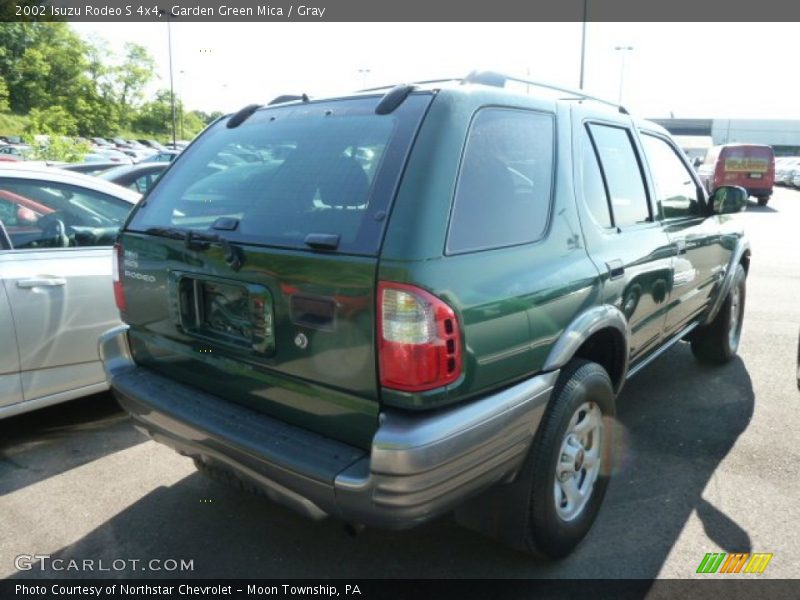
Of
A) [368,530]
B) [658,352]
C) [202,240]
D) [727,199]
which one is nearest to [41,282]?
[202,240]

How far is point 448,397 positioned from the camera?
2.02 metres

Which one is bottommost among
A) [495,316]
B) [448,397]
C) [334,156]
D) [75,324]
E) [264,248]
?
[75,324]

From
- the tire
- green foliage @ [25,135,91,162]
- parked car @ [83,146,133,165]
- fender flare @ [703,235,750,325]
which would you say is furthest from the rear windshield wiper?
green foliage @ [25,135,91,162]

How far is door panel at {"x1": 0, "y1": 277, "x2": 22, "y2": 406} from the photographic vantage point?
11.0 ft

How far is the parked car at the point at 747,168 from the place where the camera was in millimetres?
20391

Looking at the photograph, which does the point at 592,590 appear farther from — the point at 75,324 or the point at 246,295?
the point at 75,324

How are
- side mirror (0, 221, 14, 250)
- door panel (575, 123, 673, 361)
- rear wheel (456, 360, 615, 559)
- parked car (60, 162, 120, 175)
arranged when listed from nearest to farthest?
rear wheel (456, 360, 615, 559)
door panel (575, 123, 673, 361)
side mirror (0, 221, 14, 250)
parked car (60, 162, 120, 175)

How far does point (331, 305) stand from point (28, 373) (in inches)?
92.2

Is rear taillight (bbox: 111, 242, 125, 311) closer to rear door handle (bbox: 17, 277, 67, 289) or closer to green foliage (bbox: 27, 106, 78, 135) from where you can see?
rear door handle (bbox: 17, 277, 67, 289)

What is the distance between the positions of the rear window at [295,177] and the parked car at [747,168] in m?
20.4

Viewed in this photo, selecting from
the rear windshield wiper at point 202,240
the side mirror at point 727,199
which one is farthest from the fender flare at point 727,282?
the rear windshield wiper at point 202,240

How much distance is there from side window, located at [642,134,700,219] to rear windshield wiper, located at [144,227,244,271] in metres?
2.39

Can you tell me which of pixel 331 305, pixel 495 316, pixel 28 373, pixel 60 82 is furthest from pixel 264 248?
pixel 60 82

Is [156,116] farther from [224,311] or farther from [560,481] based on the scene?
[560,481]
